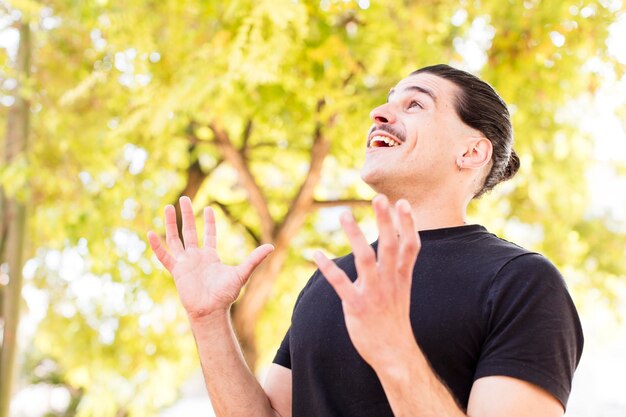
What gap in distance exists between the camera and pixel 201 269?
4.99 ft

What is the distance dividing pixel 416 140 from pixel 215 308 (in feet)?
1.84

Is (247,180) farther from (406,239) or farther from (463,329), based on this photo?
(406,239)

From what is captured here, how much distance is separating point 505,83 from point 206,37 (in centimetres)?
166

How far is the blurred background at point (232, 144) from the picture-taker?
3.87m

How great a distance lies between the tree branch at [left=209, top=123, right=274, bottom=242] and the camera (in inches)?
224

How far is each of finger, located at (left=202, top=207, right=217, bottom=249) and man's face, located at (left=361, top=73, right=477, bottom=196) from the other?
339 mm

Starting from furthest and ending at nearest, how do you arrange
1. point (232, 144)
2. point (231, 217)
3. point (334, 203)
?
point (231, 217) → point (334, 203) → point (232, 144)

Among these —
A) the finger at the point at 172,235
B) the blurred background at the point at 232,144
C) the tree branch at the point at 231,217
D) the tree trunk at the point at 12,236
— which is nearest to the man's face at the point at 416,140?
the finger at the point at 172,235

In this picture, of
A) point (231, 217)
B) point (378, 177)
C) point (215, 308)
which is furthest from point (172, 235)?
point (231, 217)

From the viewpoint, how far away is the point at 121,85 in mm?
4828

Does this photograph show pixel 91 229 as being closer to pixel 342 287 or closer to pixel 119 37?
pixel 119 37

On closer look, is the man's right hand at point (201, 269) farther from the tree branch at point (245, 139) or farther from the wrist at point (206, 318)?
the tree branch at point (245, 139)

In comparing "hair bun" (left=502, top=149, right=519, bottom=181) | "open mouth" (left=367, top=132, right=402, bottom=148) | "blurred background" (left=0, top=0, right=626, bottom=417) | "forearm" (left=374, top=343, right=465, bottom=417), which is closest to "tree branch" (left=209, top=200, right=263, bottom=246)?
"blurred background" (left=0, top=0, right=626, bottom=417)

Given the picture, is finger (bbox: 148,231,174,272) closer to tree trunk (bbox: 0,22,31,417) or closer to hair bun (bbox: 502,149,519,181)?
hair bun (bbox: 502,149,519,181)
